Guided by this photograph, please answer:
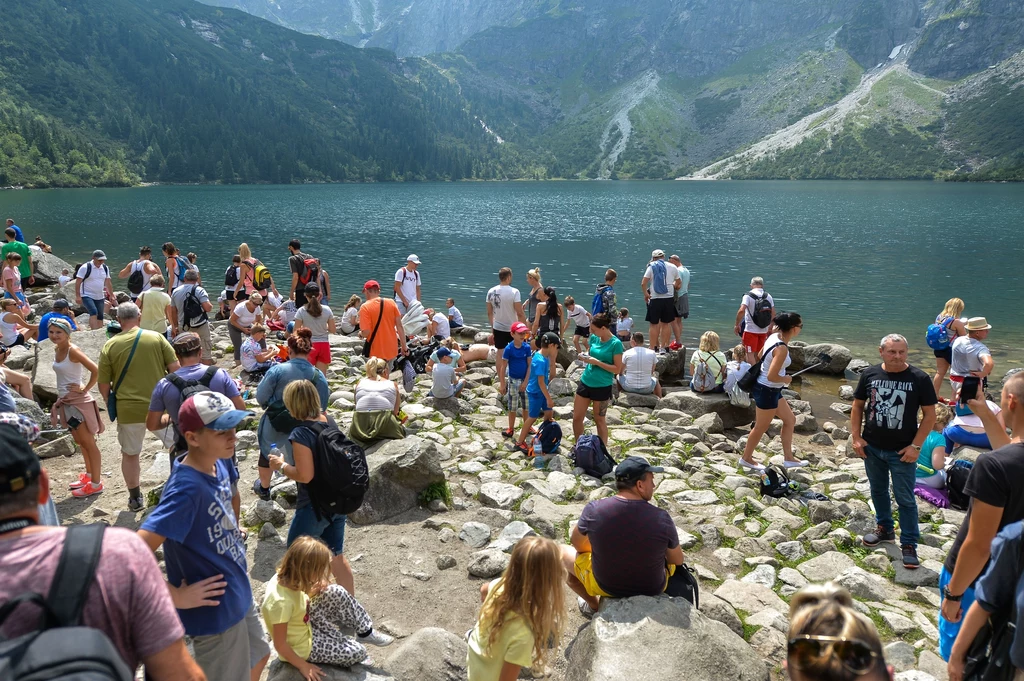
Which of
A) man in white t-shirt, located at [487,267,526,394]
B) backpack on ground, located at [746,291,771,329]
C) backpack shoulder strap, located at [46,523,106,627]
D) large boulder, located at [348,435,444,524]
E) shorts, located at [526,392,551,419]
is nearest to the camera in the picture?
backpack shoulder strap, located at [46,523,106,627]

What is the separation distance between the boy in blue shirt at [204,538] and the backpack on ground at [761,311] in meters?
13.6

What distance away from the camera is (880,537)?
777 cm

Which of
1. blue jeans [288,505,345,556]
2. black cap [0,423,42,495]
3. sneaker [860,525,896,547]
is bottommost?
sneaker [860,525,896,547]

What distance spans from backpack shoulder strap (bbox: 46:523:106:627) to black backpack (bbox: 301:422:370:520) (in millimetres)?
3308

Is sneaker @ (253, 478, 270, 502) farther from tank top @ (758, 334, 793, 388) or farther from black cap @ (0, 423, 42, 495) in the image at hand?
tank top @ (758, 334, 793, 388)

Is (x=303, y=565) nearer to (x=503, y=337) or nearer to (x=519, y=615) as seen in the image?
(x=519, y=615)

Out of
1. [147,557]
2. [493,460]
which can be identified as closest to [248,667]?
[147,557]

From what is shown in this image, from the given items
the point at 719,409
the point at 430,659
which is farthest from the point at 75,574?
the point at 719,409

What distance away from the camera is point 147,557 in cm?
252

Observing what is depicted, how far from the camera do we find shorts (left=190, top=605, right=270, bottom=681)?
4.04 m

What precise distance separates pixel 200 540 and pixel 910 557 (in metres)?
7.11

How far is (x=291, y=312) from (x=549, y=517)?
12782 millimetres

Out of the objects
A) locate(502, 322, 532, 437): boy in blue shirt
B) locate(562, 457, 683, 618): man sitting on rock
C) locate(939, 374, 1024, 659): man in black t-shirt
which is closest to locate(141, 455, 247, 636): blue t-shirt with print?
locate(562, 457, 683, 618): man sitting on rock

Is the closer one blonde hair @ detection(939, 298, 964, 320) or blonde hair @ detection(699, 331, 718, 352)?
blonde hair @ detection(939, 298, 964, 320)
